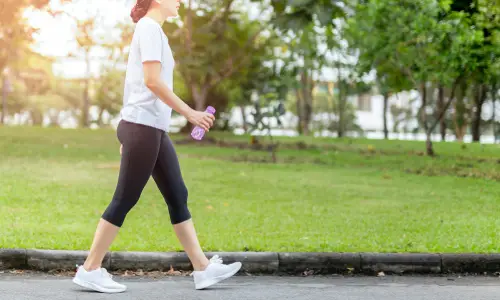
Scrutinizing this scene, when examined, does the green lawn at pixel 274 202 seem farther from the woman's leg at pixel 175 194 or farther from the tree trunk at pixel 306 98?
the tree trunk at pixel 306 98

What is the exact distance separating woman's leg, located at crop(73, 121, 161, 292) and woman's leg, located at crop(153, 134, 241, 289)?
13 cm

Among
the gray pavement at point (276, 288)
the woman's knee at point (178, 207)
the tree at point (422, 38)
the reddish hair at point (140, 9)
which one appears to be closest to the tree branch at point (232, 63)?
the tree at point (422, 38)

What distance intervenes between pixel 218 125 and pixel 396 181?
25716 mm

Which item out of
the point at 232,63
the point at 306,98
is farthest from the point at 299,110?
the point at 232,63

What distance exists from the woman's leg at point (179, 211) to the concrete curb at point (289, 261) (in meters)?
0.99

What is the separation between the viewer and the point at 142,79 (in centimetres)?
551

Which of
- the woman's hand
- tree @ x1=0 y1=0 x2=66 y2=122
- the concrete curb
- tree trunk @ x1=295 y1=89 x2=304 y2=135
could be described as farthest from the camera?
tree trunk @ x1=295 y1=89 x2=304 y2=135

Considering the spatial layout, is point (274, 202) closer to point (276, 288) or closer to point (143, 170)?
point (276, 288)

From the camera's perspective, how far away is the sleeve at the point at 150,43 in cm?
540

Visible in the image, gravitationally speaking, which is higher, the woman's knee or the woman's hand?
the woman's hand

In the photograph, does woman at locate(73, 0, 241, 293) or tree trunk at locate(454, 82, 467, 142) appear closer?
woman at locate(73, 0, 241, 293)

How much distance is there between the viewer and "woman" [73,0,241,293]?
5.41 metres

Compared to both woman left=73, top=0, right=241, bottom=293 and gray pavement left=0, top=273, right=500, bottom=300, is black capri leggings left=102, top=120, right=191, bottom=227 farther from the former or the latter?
gray pavement left=0, top=273, right=500, bottom=300

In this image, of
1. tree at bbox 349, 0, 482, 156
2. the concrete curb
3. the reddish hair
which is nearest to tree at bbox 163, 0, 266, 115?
tree at bbox 349, 0, 482, 156
